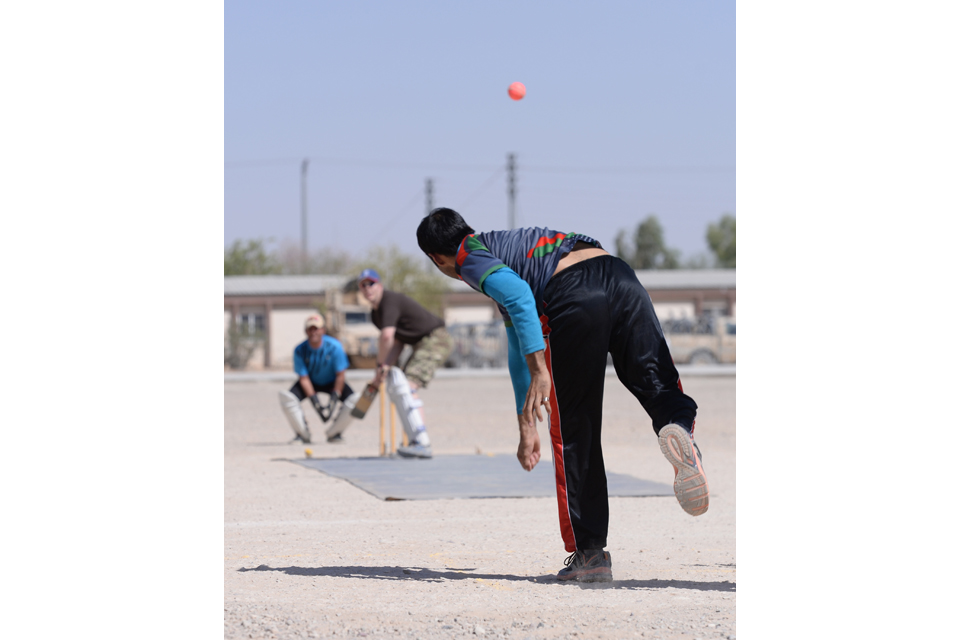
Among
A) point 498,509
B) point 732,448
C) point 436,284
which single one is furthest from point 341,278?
point 498,509

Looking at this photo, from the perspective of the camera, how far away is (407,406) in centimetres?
991

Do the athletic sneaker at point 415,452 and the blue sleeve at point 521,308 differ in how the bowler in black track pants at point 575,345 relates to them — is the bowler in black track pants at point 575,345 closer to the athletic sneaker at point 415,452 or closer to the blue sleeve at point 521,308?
the blue sleeve at point 521,308

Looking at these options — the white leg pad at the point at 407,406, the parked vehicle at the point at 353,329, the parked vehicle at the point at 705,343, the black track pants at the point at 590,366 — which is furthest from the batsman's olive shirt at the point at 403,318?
the parked vehicle at the point at 705,343

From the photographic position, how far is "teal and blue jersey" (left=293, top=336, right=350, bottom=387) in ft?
38.8

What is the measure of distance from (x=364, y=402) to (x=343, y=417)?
1023 millimetres

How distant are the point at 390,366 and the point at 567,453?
581cm

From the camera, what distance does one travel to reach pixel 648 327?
4.37m

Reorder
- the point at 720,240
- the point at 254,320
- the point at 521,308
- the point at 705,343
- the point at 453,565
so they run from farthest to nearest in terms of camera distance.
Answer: the point at 720,240 < the point at 254,320 < the point at 705,343 < the point at 453,565 < the point at 521,308

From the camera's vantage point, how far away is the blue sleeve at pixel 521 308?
13.8 ft

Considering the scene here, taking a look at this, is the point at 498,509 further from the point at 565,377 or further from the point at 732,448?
the point at 732,448

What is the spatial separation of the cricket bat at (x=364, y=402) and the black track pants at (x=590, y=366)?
617 cm

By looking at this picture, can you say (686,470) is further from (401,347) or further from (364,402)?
(364,402)

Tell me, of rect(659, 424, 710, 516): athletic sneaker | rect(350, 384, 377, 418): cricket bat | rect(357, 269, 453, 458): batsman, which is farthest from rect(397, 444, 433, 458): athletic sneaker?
rect(659, 424, 710, 516): athletic sneaker

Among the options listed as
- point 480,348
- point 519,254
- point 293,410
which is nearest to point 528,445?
point 519,254
